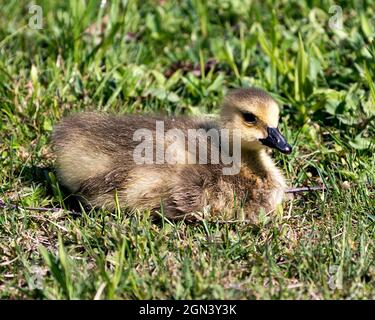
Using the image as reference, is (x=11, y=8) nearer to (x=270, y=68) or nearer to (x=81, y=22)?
(x=81, y=22)

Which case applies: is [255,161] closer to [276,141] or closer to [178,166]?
[276,141]

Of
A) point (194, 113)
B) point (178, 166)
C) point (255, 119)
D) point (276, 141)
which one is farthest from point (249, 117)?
point (194, 113)

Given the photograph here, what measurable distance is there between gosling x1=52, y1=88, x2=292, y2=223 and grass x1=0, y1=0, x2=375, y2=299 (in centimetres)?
8

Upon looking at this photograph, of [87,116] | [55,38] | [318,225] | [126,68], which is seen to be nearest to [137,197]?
[87,116]

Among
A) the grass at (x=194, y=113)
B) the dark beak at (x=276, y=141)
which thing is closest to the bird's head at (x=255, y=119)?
the dark beak at (x=276, y=141)

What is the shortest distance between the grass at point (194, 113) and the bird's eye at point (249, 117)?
15.3 inches

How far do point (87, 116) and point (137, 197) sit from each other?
47 cm

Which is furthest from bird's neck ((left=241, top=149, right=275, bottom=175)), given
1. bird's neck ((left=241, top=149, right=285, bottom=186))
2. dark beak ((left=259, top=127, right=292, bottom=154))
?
dark beak ((left=259, top=127, right=292, bottom=154))

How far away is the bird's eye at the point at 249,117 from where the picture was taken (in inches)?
128

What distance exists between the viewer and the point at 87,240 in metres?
2.96

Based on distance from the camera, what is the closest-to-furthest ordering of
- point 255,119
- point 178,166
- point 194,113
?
point 178,166 < point 255,119 < point 194,113

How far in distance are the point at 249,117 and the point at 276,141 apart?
0.49 ft

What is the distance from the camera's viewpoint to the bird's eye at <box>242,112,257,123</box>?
326 centimetres

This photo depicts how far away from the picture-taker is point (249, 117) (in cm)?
327
